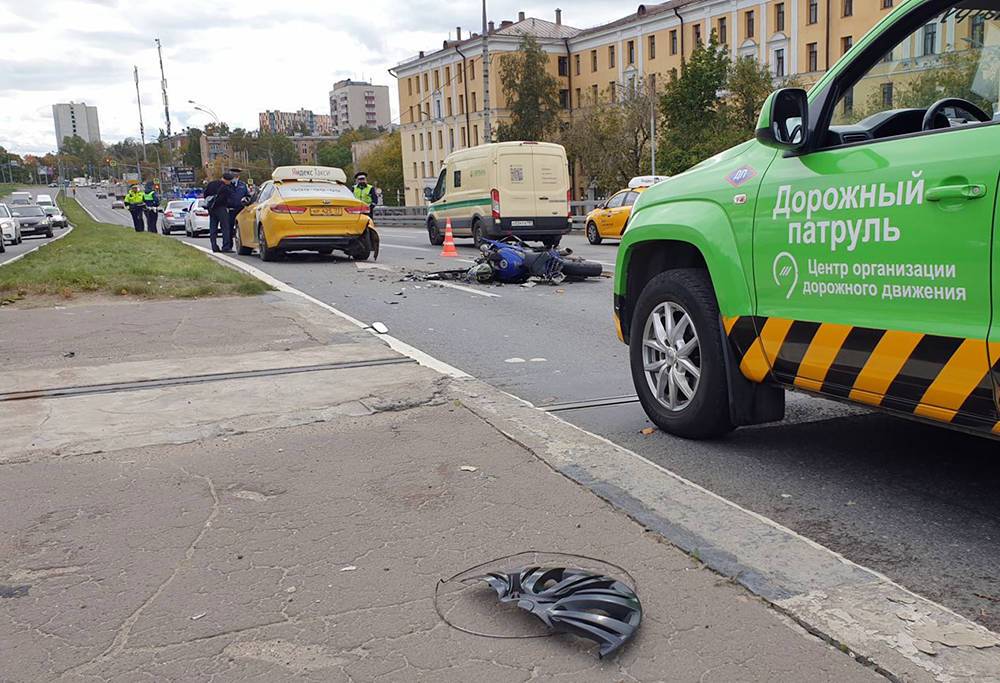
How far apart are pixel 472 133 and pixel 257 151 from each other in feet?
128

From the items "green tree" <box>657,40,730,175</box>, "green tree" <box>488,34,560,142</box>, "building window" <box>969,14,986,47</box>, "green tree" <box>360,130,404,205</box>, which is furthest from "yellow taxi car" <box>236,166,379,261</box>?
"green tree" <box>360,130,404,205</box>

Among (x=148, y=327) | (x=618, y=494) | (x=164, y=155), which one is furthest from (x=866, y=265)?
(x=164, y=155)

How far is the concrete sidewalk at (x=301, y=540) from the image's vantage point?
9.02ft

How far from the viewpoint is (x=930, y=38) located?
3828 mm

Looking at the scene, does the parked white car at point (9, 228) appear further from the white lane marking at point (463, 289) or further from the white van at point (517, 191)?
the white lane marking at point (463, 289)

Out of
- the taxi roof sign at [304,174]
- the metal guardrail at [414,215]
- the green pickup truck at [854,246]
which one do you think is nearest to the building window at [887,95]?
the green pickup truck at [854,246]

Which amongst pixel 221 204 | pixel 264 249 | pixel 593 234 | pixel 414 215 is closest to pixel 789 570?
pixel 264 249

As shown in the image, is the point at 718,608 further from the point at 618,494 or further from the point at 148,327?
the point at 148,327

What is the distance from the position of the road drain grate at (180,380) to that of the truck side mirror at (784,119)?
12.6ft

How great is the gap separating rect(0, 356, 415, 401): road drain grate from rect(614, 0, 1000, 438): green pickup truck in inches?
111

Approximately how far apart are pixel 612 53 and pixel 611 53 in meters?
0.27

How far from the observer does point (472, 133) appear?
3521 inches

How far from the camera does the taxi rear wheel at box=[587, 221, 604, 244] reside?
82.1 feet

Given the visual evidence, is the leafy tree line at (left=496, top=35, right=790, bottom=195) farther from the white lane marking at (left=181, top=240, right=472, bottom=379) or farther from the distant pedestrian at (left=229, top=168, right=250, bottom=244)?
the white lane marking at (left=181, top=240, right=472, bottom=379)
